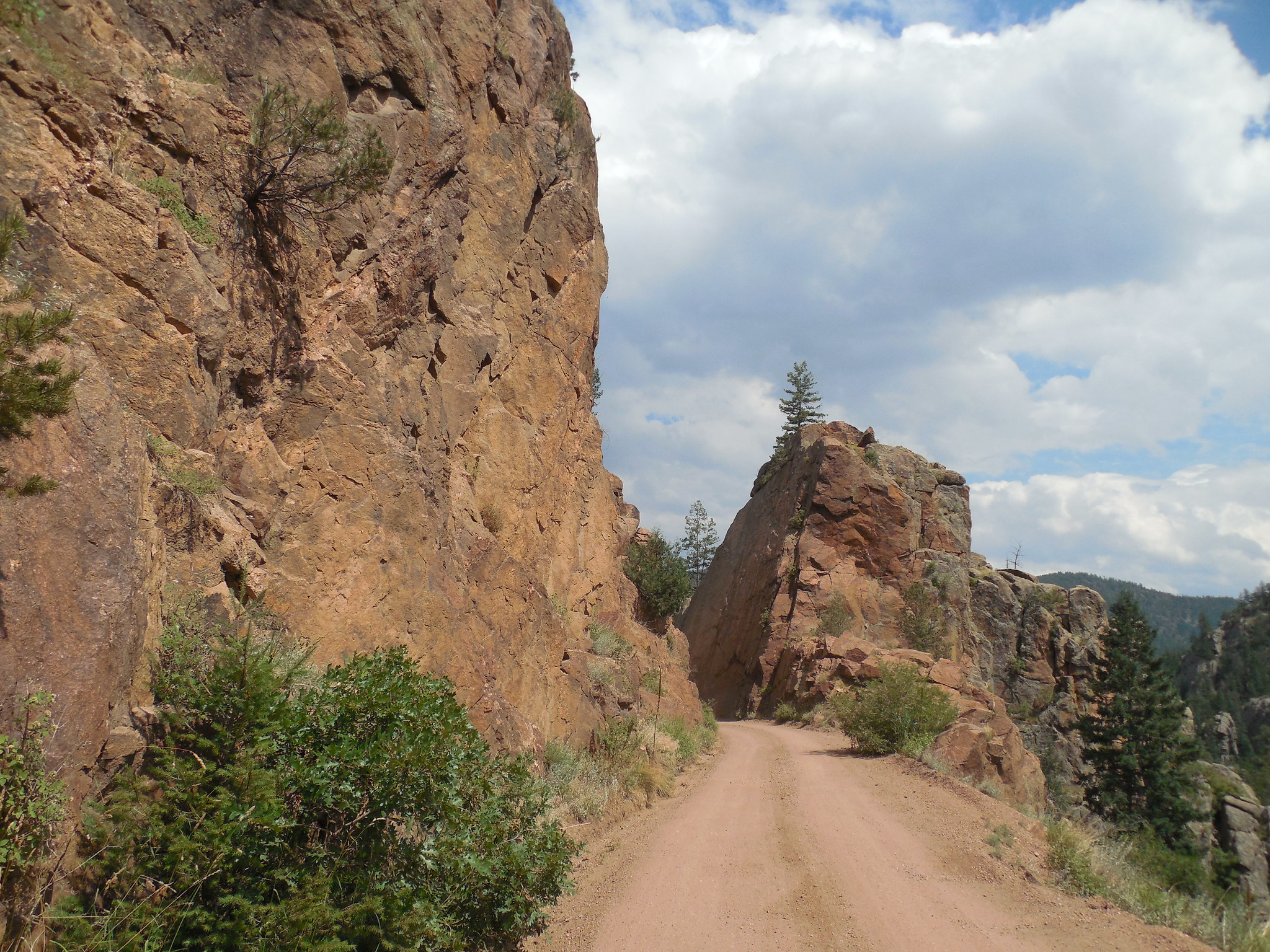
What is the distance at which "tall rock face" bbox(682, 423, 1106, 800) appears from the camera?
117 ft

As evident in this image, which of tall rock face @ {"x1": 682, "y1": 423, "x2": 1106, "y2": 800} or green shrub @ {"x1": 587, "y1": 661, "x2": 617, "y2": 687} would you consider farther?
tall rock face @ {"x1": 682, "y1": 423, "x2": 1106, "y2": 800}

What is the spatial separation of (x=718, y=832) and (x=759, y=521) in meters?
35.9

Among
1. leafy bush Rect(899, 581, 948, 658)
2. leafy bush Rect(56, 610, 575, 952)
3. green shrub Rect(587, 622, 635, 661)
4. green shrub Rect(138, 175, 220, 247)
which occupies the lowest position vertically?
leafy bush Rect(56, 610, 575, 952)

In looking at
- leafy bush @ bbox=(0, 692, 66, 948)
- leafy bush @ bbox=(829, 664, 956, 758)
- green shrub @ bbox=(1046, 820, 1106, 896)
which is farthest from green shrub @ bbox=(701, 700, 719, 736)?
leafy bush @ bbox=(0, 692, 66, 948)

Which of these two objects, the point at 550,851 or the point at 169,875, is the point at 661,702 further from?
the point at 169,875

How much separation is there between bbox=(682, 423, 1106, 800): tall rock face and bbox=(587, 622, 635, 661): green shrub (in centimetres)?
1297

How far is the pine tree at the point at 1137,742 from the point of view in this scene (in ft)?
103

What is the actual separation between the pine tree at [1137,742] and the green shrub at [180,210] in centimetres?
3588

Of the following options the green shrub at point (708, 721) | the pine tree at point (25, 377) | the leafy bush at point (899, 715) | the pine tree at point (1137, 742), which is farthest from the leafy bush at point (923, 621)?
the pine tree at point (25, 377)

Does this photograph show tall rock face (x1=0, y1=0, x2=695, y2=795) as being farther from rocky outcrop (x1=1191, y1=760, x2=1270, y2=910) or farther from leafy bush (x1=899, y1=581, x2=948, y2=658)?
rocky outcrop (x1=1191, y1=760, x2=1270, y2=910)

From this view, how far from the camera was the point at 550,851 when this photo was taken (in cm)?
602

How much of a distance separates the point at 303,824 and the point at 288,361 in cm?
529

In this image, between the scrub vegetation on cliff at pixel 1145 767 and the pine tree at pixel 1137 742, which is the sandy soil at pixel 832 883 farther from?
the pine tree at pixel 1137 742

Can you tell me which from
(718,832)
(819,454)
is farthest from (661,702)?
(819,454)
